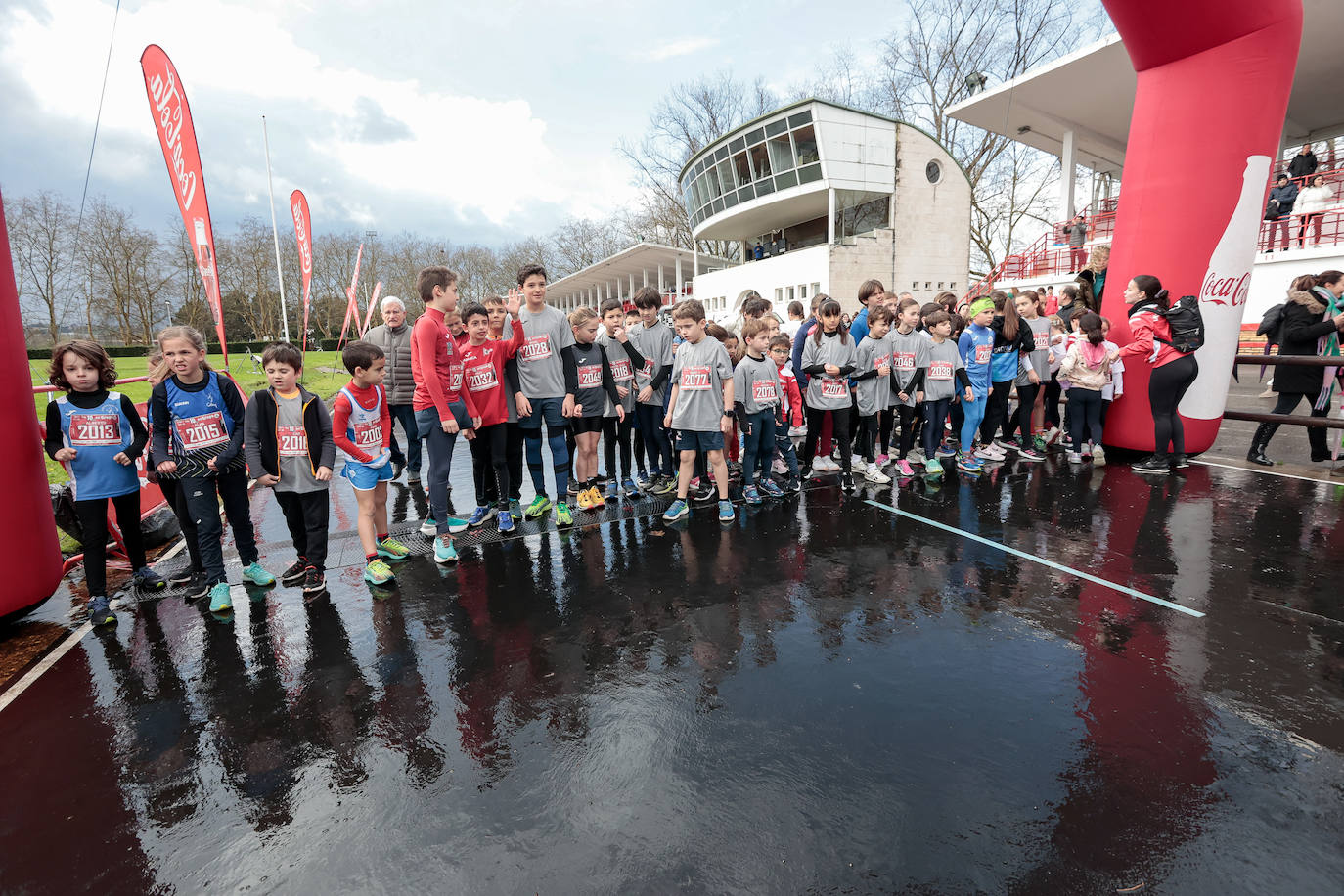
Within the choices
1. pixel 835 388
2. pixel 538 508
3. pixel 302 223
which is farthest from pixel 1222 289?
pixel 302 223

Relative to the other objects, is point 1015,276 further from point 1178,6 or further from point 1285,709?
point 1285,709

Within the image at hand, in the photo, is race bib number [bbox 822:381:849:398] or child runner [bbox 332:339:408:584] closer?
child runner [bbox 332:339:408:584]

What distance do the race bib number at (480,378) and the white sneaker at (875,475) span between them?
13.6 feet

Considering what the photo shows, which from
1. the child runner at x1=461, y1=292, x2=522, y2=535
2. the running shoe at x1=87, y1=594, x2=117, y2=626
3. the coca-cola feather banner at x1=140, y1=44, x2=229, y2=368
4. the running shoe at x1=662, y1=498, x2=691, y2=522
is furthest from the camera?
the coca-cola feather banner at x1=140, y1=44, x2=229, y2=368

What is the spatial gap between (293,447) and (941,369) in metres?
6.29

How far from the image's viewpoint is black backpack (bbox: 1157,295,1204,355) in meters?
6.71

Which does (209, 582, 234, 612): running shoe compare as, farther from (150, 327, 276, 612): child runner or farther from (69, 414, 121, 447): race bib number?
(69, 414, 121, 447): race bib number

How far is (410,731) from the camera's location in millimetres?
2803

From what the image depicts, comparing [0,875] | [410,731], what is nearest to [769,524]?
[410,731]

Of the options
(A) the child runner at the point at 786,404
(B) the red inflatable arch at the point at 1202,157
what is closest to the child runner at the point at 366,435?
(A) the child runner at the point at 786,404

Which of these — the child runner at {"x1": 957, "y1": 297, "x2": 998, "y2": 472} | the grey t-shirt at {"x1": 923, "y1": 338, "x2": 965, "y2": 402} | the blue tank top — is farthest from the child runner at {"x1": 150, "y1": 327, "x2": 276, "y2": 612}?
the child runner at {"x1": 957, "y1": 297, "x2": 998, "y2": 472}

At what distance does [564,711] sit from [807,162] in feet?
94.0

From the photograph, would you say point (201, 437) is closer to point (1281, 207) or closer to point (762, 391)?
point (762, 391)

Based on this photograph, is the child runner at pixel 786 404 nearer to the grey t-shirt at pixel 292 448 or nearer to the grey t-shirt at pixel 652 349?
the grey t-shirt at pixel 652 349
